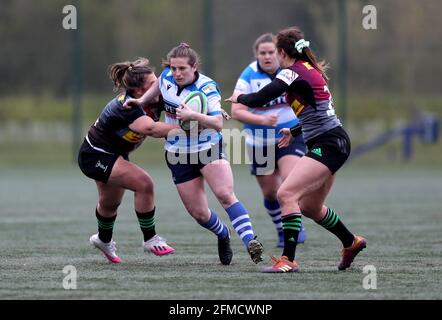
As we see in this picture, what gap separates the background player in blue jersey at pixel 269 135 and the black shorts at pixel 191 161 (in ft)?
4.88

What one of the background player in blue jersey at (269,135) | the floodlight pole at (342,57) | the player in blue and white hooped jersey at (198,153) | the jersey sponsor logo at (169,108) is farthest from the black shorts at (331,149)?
the floodlight pole at (342,57)

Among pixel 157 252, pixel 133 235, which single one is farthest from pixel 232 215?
pixel 133 235

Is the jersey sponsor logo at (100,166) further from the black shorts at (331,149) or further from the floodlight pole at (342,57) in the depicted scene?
the floodlight pole at (342,57)

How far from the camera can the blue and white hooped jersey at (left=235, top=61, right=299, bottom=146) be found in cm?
880

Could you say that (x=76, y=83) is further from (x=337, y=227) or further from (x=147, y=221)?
(x=337, y=227)

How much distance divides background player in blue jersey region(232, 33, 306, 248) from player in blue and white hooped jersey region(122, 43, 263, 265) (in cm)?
149

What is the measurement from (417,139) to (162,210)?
12417 millimetres

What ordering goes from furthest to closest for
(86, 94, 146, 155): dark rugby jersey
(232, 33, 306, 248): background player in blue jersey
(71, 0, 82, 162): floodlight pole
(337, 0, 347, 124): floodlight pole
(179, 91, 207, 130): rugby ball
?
(337, 0, 347, 124): floodlight pole < (71, 0, 82, 162): floodlight pole < (232, 33, 306, 248): background player in blue jersey < (86, 94, 146, 155): dark rugby jersey < (179, 91, 207, 130): rugby ball

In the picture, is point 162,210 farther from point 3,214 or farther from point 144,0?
point 144,0

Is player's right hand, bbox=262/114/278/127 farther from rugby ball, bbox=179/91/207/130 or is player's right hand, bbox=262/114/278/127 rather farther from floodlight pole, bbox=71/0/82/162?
floodlight pole, bbox=71/0/82/162

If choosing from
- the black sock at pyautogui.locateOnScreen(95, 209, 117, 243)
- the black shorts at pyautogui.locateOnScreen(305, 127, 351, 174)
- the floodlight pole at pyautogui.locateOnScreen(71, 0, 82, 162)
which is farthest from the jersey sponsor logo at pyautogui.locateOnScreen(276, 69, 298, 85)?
the floodlight pole at pyautogui.locateOnScreen(71, 0, 82, 162)

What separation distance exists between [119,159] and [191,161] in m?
0.57

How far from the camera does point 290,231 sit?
652cm

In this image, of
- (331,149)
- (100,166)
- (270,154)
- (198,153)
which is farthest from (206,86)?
(270,154)
